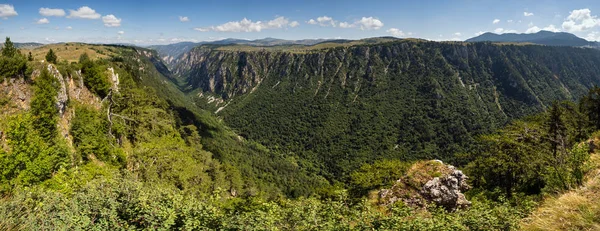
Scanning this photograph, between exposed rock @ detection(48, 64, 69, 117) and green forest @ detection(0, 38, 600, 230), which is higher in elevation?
exposed rock @ detection(48, 64, 69, 117)

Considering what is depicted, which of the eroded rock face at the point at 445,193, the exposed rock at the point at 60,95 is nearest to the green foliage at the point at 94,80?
the exposed rock at the point at 60,95

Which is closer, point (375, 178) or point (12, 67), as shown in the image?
point (12, 67)

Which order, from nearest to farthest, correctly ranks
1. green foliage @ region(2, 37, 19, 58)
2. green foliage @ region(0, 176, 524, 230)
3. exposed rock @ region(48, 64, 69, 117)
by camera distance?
green foliage @ region(0, 176, 524, 230), green foliage @ region(2, 37, 19, 58), exposed rock @ region(48, 64, 69, 117)

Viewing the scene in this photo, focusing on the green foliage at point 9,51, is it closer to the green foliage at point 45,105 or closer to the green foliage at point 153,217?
the green foliage at point 45,105

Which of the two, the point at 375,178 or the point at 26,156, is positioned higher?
the point at 26,156

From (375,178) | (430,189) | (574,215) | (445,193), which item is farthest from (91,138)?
(445,193)

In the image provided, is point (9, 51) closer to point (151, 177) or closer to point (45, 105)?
point (45, 105)

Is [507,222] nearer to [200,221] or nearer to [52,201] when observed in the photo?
[200,221]

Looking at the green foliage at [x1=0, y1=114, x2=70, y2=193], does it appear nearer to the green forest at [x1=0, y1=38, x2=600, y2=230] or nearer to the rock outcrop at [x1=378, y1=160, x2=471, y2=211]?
the green forest at [x1=0, y1=38, x2=600, y2=230]

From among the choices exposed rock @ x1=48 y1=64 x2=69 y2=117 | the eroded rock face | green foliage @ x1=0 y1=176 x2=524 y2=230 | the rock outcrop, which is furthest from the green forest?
the eroded rock face
